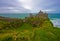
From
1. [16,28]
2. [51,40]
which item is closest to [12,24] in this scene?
[16,28]

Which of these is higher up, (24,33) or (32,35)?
(24,33)

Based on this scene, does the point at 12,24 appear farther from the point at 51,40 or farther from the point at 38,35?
the point at 51,40

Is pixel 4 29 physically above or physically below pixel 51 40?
above

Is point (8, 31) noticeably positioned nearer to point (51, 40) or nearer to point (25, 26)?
point (25, 26)

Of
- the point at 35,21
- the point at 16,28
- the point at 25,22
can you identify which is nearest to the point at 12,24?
the point at 16,28

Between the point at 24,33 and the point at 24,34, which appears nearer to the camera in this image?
the point at 24,34

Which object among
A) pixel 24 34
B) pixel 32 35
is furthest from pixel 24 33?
pixel 32 35

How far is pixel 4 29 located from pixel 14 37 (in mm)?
2354

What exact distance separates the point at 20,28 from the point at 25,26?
797mm

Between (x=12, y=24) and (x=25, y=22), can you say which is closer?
(x=12, y=24)

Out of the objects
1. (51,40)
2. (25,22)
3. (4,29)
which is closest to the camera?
(51,40)

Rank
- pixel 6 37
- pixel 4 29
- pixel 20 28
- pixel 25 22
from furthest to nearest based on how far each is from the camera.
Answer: pixel 25 22, pixel 20 28, pixel 4 29, pixel 6 37

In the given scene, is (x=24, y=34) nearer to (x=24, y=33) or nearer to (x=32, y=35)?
(x=24, y=33)

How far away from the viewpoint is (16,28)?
53.5 ft
